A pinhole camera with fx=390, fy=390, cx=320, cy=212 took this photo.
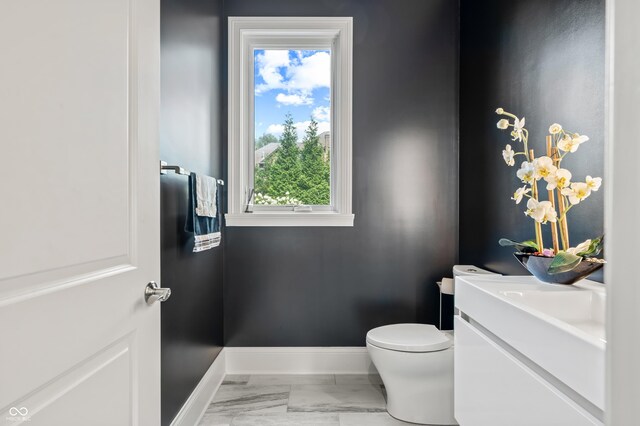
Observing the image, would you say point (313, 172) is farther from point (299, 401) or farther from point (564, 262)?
point (564, 262)

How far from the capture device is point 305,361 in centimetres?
257

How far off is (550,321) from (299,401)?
1669 mm

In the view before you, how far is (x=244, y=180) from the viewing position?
2.63 metres

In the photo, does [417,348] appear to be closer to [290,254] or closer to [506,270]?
[506,270]

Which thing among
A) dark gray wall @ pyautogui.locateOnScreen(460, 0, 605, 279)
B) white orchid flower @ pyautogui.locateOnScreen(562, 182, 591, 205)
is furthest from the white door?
dark gray wall @ pyautogui.locateOnScreen(460, 0, 605, 279)

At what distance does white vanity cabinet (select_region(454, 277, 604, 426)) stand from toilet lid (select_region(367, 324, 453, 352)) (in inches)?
16.7

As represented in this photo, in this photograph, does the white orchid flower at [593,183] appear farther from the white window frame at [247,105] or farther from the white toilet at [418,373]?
the white window frame at [247,105]

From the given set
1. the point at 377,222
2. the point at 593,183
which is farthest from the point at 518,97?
the point at 377,222

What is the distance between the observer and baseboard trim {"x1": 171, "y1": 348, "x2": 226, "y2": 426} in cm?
177

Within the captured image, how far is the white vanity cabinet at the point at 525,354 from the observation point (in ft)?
2.59

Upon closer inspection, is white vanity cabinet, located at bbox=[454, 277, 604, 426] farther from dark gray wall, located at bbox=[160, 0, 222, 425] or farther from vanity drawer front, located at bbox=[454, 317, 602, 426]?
dark gray wall, located at bbox=[160, 0, 222, 425]

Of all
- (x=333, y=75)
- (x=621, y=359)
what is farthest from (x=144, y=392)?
(x=333, y=75)

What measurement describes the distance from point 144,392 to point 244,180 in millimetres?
1769

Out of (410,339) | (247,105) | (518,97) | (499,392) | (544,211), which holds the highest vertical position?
(247,105)
